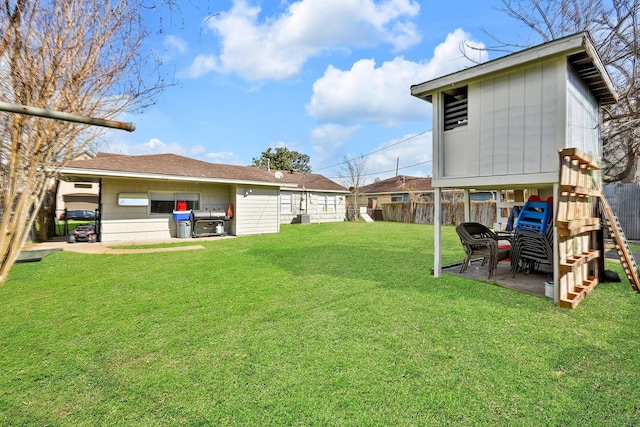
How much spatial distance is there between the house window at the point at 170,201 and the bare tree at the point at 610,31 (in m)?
11.3

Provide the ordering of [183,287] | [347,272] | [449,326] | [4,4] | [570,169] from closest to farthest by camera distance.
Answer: [4,4] → [449,326] → [570,169] → [183,287] → [347,272]

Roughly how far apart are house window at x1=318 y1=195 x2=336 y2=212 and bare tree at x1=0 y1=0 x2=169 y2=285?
61.3ft

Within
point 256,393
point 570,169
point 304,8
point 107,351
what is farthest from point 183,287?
point 570,169

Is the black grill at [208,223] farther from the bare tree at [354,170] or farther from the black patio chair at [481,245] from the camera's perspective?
the bare tree at [354,170]

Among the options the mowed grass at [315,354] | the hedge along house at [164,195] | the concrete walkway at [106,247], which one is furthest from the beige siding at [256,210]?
the mowed grass at [315,354]

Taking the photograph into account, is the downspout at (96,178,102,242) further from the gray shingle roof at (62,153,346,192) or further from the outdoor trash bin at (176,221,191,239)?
the outdoor trash bin at (176,221,191,239)

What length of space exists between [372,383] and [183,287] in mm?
3669

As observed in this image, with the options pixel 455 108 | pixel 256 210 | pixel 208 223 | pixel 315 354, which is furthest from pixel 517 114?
pixel 208 223

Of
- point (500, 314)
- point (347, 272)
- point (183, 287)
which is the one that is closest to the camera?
point (500, 314)

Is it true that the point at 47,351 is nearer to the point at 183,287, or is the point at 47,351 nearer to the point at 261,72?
the point at 183,287

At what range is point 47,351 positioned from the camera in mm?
2707

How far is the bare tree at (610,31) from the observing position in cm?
626

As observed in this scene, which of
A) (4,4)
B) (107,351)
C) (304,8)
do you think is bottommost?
(107,351)

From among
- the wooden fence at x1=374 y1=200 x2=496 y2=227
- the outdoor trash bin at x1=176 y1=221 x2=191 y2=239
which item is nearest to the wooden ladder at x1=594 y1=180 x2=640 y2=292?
the outdoor trash bin at x1=176 y1=221 x2=191 y2=239
